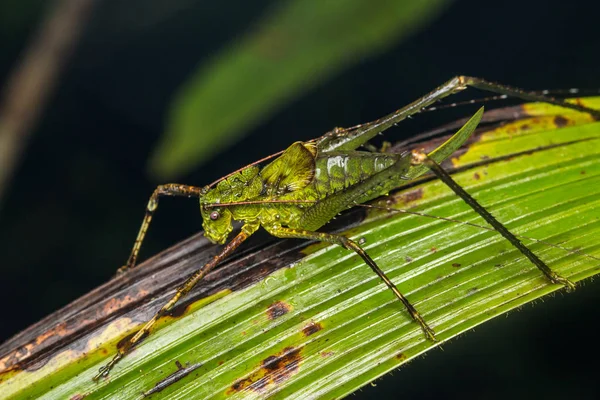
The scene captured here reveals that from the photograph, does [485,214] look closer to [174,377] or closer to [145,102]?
[174,377]

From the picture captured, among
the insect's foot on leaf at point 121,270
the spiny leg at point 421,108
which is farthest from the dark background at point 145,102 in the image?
the spiny leg at point 421,108

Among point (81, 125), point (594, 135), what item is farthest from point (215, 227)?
point (81, 125)

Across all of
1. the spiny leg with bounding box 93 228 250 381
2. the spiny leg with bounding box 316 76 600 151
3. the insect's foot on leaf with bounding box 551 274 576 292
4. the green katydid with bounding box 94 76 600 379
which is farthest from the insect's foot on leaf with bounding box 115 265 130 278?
the insect's foot on leaf with bounding box 551 274 576 292

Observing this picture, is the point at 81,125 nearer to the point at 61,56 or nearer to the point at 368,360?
the point at 61,56

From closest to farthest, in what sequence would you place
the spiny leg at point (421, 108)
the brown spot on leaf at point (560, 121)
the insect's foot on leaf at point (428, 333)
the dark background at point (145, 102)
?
1. the insect's foot on leaf at point (428, 333)
2. the spiny leg at point (421, 108)
3. the brown spot on leaf at point (560, 121)
4. the dark background at point (145, 102)

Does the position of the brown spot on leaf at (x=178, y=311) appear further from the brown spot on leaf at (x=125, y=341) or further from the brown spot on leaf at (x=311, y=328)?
the brown spot on leaf at (x=311, y=328)

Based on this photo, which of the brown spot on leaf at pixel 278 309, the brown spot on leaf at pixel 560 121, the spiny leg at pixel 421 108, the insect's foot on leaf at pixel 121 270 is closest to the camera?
the brown spot on leaf at pixel 278 309

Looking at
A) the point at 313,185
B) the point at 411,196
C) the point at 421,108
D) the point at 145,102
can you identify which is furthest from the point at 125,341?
the point at 145,102
